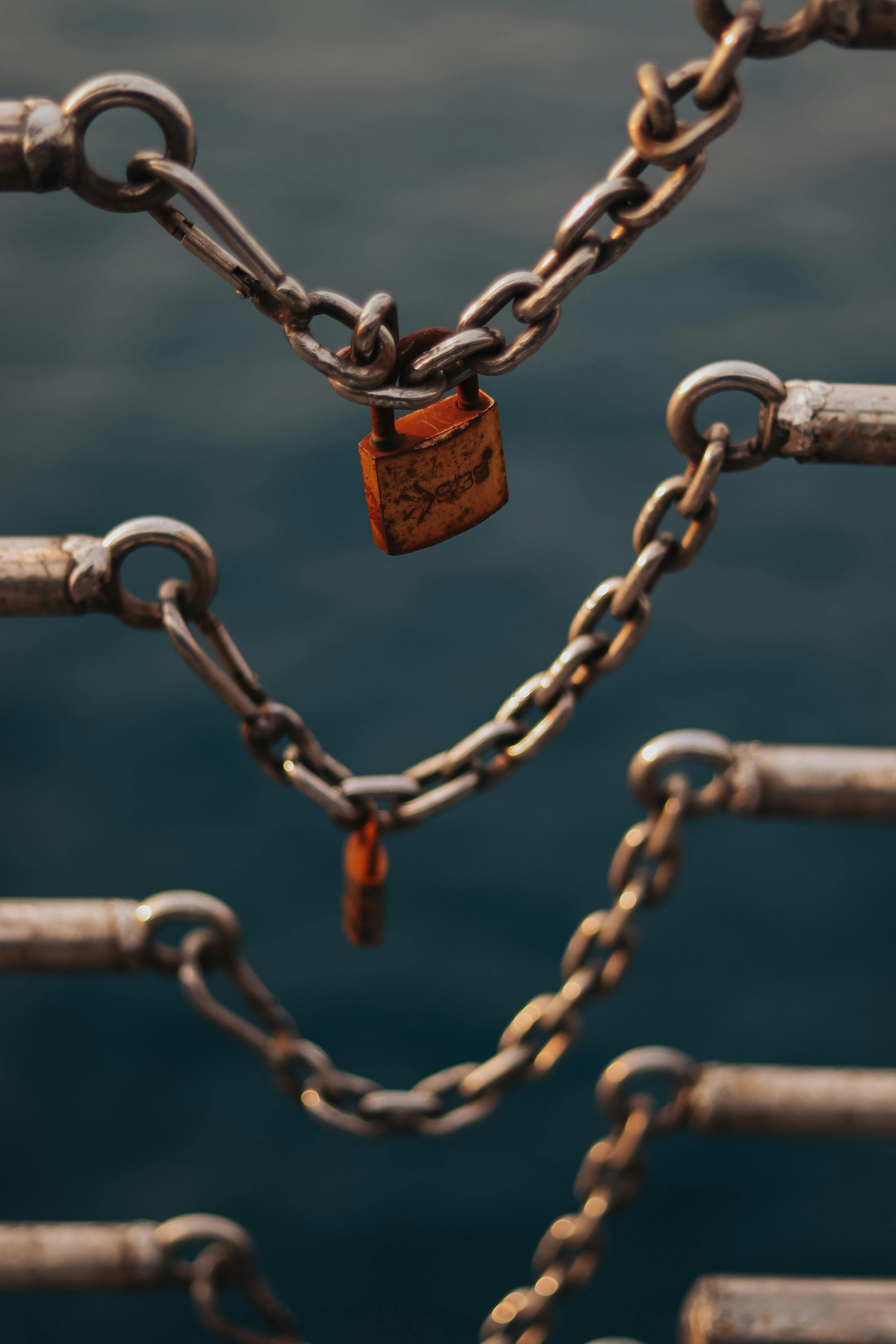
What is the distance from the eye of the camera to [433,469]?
2.78 ft

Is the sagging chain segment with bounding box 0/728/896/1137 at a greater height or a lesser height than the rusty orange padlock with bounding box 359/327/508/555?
lesser

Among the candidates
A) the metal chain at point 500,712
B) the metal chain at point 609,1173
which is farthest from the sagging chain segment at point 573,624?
the metal chain at point 609,1173

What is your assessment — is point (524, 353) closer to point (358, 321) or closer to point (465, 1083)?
point (358, 321)

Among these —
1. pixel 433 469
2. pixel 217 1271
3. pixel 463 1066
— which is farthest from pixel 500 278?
pixel 217 1271

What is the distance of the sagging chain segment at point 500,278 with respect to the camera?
677mm

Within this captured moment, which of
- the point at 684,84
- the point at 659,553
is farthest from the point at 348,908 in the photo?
the point at 684,84

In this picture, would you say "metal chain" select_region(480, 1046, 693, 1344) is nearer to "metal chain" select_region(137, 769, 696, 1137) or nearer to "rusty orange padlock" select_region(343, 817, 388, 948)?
"metal chain" select_region(137, 769, 696, 1137)

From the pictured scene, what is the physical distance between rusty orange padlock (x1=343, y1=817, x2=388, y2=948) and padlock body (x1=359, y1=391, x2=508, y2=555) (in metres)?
0.20

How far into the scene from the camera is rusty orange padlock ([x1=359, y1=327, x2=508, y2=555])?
83 cm

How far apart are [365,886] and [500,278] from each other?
1.45 ft

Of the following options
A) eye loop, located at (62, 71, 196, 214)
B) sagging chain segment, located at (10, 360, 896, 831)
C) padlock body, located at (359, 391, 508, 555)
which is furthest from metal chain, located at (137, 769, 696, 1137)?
eye loop, located at (62, 71, 196, 214)

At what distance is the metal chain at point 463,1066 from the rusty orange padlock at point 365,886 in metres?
0.09

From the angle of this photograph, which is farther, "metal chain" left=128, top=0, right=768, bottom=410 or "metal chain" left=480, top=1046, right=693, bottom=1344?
"metal chain" left=480, top=1046, right=693, bottom=1344

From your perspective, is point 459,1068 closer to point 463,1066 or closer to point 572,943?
point 463,1066
